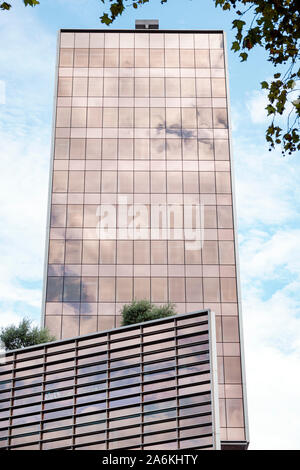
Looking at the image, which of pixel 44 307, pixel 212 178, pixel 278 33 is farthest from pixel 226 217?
pixel 278 33

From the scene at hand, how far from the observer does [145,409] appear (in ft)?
70.5

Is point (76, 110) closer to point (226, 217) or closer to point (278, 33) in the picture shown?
point (226, 217)

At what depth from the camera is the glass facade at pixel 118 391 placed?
20.9 metres

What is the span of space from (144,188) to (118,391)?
25.2 meters

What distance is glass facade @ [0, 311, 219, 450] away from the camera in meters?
20.9

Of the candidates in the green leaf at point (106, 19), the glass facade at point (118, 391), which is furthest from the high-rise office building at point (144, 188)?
the green leaf at point (106, 19)

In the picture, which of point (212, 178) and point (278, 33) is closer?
point (278, 33)

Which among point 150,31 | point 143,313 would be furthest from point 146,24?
point 143,313

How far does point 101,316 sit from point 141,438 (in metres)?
20.6

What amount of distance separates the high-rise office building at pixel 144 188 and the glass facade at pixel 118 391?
17305mm

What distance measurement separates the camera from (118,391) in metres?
22.2

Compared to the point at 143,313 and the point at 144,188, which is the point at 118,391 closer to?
the point at 143,313

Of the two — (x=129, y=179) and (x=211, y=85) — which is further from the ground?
(x=211, y=85)

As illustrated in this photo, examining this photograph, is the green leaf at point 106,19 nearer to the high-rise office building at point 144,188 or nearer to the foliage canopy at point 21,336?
the foliage canopy at point 21,336
